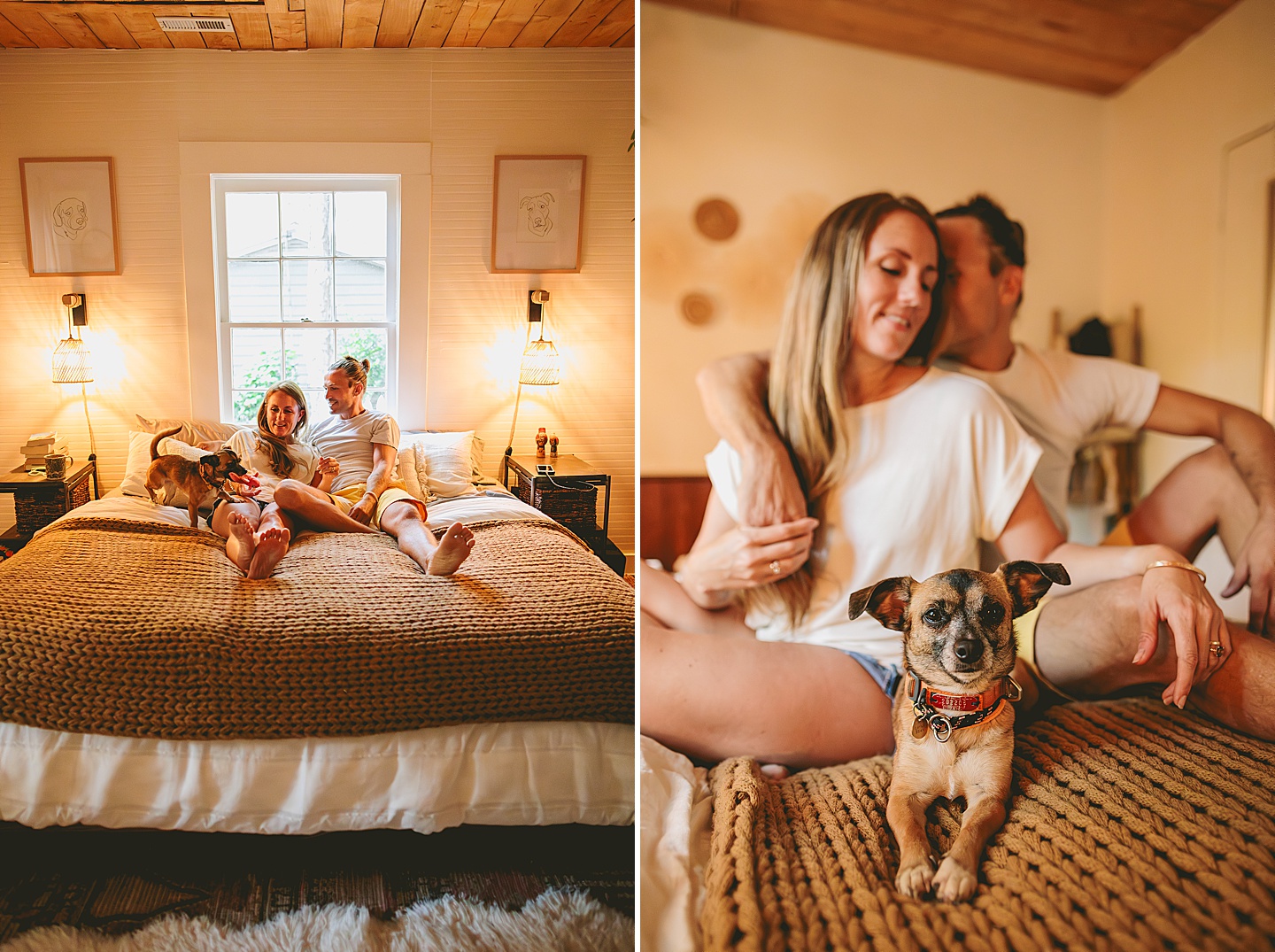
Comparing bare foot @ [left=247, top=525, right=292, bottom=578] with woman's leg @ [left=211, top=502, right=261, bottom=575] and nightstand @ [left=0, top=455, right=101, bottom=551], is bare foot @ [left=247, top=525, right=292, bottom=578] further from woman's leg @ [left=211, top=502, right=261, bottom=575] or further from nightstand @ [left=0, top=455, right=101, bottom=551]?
nightstand @ [left=0, top=455, right=101, bottom=551]

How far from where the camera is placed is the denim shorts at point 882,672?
0.84 meters

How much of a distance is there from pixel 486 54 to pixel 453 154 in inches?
15.6

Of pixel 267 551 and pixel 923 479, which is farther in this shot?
pixel 267 551

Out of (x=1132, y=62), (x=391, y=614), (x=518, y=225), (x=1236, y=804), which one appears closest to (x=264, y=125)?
(x=518, y=225)

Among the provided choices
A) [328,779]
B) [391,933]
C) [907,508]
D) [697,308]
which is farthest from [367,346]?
[907,508]

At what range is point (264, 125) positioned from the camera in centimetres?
305

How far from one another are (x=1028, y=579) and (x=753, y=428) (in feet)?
1.03

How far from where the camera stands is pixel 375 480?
282cm

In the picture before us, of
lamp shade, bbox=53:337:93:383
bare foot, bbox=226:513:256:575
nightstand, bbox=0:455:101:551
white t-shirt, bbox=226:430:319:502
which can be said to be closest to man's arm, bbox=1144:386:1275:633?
bare foot, bbox=226:513:256:575

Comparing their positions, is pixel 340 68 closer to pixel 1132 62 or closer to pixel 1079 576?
pixel 1132 62

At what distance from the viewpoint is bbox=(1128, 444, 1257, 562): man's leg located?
83 cm

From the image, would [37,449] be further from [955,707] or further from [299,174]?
[955,707]

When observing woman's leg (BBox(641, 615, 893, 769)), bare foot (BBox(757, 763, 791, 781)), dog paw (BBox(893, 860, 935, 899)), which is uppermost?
woman's leg (BBox(641, 615, 893, 769))

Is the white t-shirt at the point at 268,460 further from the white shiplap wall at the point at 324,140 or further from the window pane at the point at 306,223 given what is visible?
the window pane at the point at 306,223
